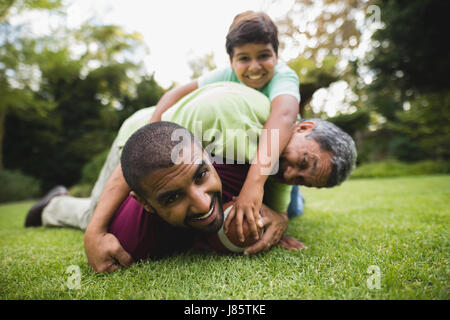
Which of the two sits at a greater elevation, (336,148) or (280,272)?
(336,148)

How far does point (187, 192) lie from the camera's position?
168cm

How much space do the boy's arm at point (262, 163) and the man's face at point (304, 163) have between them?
Answer: 115mm

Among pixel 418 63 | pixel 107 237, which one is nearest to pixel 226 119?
pixel 107 237

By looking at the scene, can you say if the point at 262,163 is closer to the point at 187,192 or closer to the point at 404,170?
the point at 187,192

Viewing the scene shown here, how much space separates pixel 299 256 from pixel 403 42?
14.8 meters

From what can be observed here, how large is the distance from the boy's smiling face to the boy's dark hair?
0.05 m

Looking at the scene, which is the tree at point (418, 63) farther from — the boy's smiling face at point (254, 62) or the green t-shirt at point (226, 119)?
the green t-shirt at point (226, 119)

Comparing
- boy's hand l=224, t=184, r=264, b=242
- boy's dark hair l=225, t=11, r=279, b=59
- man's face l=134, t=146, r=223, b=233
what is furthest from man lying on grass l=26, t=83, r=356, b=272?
boy's dark hair l=225, t=11, r=279, b=59

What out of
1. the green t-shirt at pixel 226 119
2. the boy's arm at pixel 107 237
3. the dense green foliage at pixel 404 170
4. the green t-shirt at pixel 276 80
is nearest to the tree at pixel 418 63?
the dense green foliage at pixel 404 170

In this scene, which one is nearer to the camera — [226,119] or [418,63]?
[226,119]

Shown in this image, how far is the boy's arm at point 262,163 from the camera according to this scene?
196 centimetres

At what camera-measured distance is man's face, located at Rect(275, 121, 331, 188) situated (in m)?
2.29

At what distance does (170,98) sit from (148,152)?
4.94 ft
